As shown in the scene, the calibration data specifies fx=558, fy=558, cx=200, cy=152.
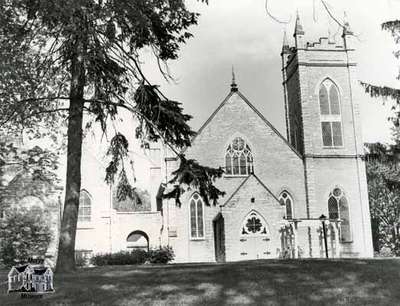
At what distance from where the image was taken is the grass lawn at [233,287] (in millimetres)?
11641

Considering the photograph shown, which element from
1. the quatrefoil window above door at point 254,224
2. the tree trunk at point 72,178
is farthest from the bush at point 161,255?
the tree trunk at point 72,178

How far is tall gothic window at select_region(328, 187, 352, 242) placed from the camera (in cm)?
3888

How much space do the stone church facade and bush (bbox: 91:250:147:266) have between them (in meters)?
2.45

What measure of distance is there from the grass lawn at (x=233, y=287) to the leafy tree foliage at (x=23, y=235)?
63.9 feet

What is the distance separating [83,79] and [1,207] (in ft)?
61.6

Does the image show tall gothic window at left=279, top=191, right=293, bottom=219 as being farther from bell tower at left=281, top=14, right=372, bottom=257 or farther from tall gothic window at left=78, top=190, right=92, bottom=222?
tall gothic window at left=78, top=190, right=92, bottom=222

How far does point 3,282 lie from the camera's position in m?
15.3

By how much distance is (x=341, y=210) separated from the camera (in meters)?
39.2

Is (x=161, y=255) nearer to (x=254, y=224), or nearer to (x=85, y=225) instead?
(x=254, y=224)

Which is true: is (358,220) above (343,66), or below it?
below

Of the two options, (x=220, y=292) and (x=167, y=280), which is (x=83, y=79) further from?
(x=220, y=292)

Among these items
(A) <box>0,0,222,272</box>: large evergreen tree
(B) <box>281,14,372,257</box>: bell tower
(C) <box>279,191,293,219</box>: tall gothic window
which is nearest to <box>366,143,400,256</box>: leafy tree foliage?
(B) <box>281,14,372,257</box>: bell tower

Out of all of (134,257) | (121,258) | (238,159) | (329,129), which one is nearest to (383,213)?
(329,129)

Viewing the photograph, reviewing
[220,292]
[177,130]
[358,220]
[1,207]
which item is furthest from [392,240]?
[220,292]
